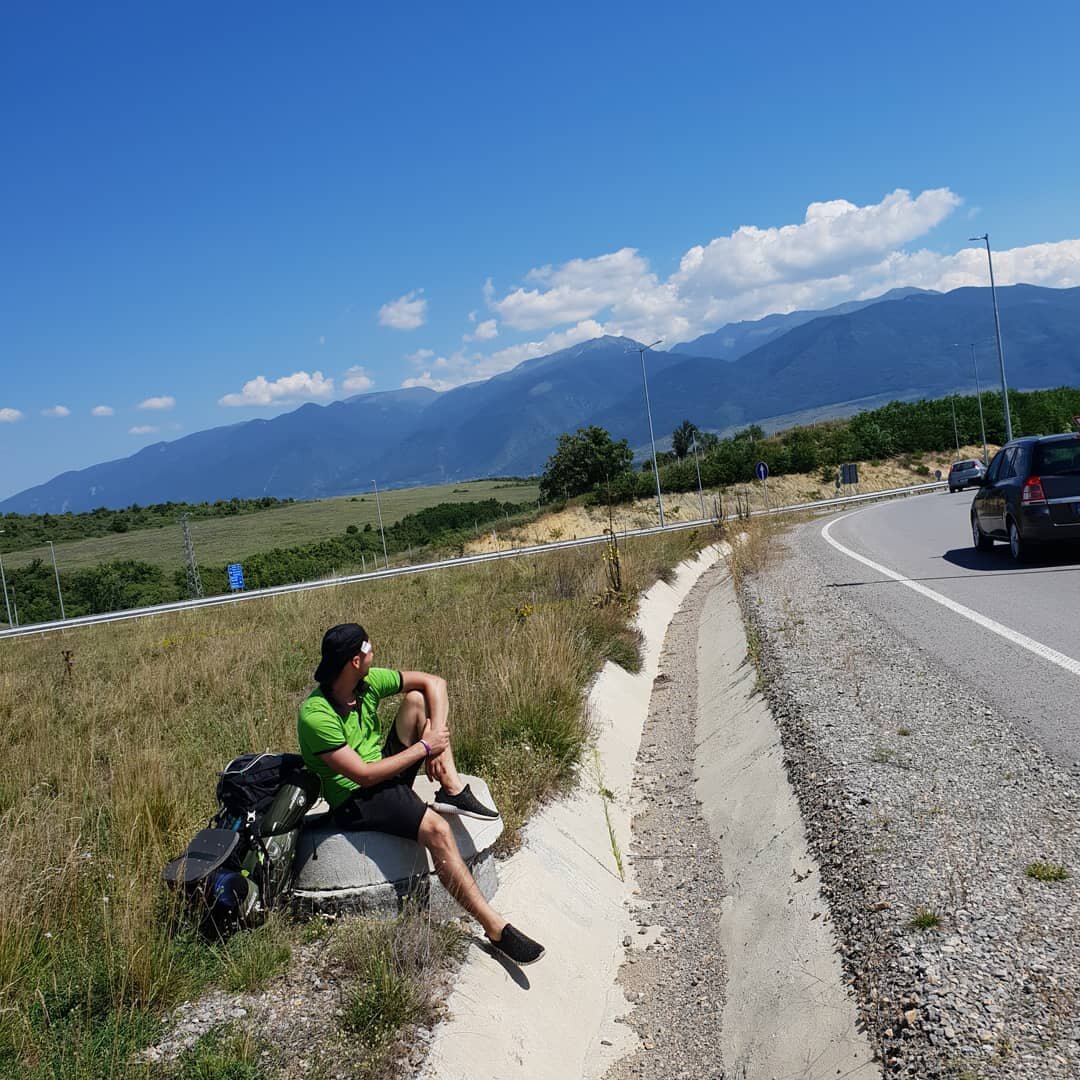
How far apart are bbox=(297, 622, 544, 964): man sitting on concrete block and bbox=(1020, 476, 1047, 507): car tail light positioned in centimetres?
1077

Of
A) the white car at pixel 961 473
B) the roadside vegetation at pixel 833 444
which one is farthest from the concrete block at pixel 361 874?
the roadside vegetation at pixel 833 444

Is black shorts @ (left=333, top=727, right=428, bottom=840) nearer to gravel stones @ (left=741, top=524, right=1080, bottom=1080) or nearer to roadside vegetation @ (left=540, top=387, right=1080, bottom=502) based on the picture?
gravel stones @ (left=741, top=524, right=1080, bottom=1080)

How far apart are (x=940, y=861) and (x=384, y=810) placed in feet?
8.72

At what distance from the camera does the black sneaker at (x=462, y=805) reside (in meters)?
4.79

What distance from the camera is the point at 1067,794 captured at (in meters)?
5.02

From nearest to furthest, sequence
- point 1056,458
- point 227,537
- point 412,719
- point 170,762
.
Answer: point 412,719, point 170,762, point 1056,458, point 227,537

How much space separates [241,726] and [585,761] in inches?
108

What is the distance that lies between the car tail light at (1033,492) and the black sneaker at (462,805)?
10.8 m

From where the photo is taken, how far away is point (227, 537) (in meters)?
91.3

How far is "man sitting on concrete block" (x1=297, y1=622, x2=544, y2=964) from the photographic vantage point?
441 centimetres

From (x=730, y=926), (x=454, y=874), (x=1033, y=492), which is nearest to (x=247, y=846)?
(x=454, y=874)

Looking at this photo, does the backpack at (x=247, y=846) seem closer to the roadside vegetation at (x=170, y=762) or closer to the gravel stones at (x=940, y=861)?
the roadside vegetation at (x=170, y=762)

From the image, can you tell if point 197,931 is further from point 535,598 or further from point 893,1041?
point 535,598

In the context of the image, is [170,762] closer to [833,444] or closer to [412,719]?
[412,719]
